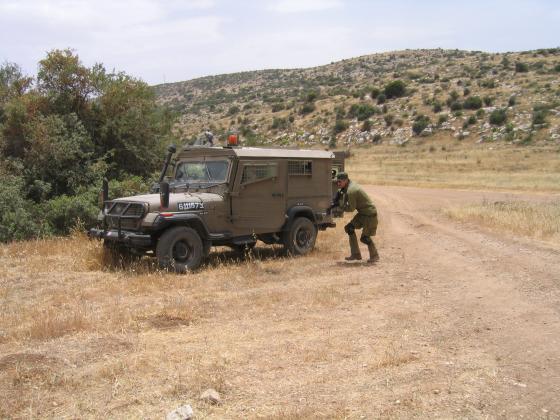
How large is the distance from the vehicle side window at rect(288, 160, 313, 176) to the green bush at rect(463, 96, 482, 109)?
40.8 m

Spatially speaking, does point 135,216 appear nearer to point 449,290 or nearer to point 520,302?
point 449,290

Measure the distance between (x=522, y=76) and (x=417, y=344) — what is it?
55.2 metres

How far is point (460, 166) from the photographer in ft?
110

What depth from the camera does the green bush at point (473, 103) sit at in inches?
1902

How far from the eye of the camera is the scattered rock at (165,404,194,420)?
421 centimetres

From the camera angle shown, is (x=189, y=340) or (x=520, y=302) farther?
(x=520, y=302)

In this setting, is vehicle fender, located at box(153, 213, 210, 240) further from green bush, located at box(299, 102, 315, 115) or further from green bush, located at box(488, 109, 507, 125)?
green bush, located at box(299, 102, 315, 115)

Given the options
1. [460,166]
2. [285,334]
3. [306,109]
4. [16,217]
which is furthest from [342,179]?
[306,109]

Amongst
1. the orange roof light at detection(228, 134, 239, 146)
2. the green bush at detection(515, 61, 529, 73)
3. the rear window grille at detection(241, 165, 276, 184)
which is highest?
the green bush at detection(515, 61, 529, 73)

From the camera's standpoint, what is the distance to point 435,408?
14.4ft

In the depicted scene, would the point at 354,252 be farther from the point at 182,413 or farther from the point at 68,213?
the point at 68,213

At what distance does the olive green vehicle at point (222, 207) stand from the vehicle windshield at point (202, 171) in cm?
2

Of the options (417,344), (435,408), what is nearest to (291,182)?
(417,344)

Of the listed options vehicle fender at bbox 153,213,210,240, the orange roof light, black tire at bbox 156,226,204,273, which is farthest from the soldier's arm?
black tire at bbox 156,226,204,273
